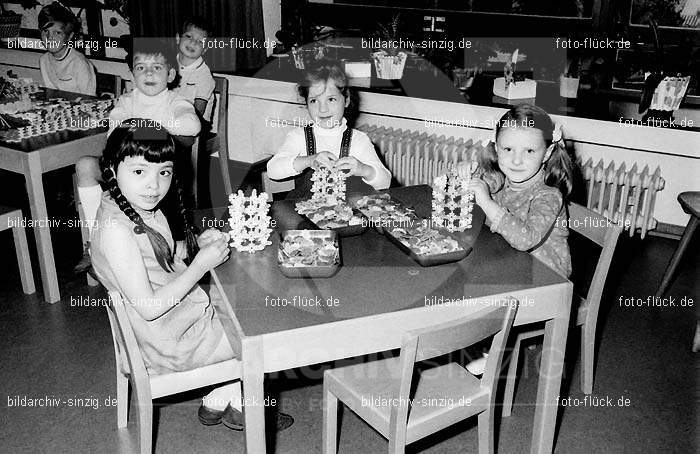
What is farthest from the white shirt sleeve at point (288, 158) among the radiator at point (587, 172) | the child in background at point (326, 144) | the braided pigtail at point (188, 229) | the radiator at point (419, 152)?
the radiator at point (419, 152)

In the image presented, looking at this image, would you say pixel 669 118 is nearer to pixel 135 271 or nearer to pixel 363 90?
pixel 363 90

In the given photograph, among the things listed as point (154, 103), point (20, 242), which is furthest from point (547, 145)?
point (20, 242)

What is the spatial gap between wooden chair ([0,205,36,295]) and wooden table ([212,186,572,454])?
1614 millimetres

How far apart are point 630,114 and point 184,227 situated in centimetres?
263

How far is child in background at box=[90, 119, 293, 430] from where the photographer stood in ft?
5.85

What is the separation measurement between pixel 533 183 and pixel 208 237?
3.55 feet

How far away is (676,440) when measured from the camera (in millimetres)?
2242

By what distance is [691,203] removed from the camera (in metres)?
3.03

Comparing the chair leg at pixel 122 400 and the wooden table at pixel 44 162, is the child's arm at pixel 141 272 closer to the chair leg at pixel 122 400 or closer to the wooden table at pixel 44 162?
the chair leg at pixel 122 400

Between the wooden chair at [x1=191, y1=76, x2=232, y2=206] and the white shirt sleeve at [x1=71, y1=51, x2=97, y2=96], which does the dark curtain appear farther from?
the white shirt sleeve at [x1=71, y1=51, x2=97, y2=96]

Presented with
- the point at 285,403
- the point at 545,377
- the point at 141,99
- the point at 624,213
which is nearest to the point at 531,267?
the point at 545,377

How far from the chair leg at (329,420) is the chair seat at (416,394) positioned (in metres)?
0.07

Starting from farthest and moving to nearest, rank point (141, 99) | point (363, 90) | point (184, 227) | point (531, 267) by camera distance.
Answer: point (363, 90) → point (141, 99) → point (184, 227) → point (531, 267)

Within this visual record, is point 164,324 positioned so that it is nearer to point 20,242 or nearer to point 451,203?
point 451,203
